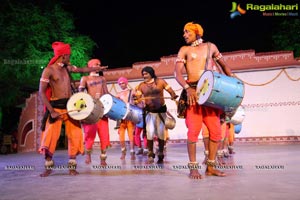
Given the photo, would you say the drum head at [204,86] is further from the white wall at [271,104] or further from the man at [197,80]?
the white wall at [271,104]

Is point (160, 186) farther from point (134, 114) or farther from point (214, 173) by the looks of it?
point (134, 114)

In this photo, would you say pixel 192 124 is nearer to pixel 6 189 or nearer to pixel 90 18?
pixel 6 189

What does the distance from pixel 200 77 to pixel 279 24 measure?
69.1 ft

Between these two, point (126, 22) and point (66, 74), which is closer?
point (66, 74)

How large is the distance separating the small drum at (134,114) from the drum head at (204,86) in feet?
12.4

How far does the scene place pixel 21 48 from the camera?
671 inches

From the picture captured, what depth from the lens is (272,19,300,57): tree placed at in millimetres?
22688

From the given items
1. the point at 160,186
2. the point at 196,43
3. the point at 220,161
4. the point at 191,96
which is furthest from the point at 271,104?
the point at 160,186

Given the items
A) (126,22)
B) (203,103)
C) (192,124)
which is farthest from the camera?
(126,22)

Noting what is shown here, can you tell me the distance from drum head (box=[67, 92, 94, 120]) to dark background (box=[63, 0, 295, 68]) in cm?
2291

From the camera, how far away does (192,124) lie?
17.0ft

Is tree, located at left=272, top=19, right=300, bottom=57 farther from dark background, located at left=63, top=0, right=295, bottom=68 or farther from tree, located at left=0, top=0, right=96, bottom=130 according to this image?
tree, located at left=0, top=0, right=96, bottom=130

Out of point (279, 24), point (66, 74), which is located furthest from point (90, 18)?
point (66, 74)

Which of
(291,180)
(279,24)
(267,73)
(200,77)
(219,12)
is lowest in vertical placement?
(291,180)
